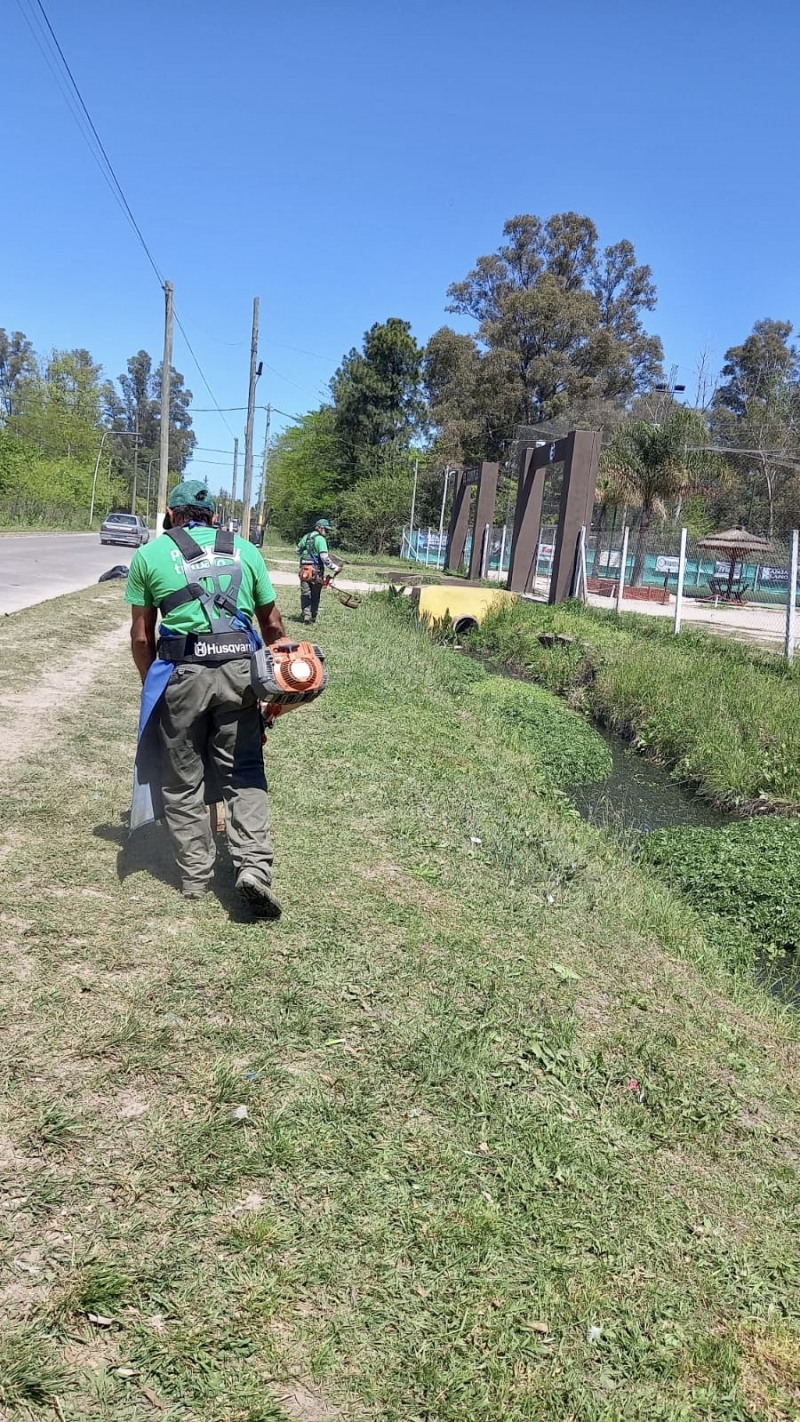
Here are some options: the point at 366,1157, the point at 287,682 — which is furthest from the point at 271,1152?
the point at 287,682

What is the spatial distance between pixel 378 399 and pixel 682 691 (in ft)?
157

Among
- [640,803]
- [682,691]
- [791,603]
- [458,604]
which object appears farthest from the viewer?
[458,604]

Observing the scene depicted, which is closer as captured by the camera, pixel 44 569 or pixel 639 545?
pixel 44 569

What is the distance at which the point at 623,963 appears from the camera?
4.31 meters

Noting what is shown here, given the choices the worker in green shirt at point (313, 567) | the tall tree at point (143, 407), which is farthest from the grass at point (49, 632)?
the tall tree at point (143, 407)

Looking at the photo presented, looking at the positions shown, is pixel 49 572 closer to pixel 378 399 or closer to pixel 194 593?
pixel 194 593

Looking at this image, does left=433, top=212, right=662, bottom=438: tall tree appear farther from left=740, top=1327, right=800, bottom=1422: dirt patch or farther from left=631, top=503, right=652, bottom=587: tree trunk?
left=740, top=1327, right=800, bottom=1422: dirt patch

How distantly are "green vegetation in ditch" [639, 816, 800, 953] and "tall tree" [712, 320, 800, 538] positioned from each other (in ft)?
117

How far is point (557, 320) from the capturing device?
52375mm

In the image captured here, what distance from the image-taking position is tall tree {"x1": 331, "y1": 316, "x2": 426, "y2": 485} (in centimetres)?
5397

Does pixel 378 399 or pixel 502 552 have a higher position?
pixel 378 399

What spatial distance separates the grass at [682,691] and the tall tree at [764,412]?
27.6 m

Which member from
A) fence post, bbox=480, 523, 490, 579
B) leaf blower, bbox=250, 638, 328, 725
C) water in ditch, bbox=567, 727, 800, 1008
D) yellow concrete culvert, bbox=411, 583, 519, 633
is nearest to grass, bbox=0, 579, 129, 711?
leaf blower, bbox=250, 638, 328, 725

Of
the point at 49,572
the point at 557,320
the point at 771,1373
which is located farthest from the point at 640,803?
the point at 557,320
